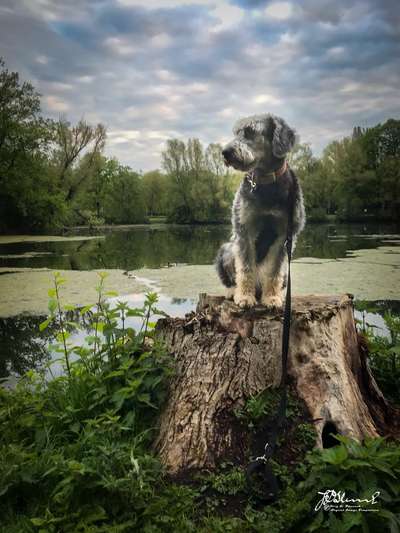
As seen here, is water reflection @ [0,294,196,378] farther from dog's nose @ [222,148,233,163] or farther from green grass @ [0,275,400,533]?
dog's nose @ [222,148,233,163]


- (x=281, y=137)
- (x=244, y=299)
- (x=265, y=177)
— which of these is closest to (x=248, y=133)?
(x=281, y=137)

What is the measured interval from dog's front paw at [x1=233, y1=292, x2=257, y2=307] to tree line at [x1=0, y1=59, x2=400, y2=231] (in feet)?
33.9

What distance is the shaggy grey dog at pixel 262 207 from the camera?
3.58 metres

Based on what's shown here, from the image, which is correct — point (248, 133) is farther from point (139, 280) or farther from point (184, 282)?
point (139, 280)

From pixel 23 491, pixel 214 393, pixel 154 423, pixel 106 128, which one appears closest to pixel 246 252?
pixel 214 393

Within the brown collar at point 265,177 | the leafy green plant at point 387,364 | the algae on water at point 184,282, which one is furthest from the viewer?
the algae on water at point 184,282

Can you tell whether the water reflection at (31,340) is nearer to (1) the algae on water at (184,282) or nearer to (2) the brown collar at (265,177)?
(1) the algae on water at (184,282)

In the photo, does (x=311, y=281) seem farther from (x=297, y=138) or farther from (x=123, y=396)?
(x=123, y=396)

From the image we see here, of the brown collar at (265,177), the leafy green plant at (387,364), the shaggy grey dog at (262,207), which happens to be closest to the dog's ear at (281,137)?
the shaggy grey dog at (262,207)

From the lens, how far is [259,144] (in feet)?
11.8

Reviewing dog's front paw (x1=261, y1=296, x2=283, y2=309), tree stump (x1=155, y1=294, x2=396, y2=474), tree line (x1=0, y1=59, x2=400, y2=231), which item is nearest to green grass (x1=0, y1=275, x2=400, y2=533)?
tree stump (x1=155, y1=294, x2=396, y2=474)

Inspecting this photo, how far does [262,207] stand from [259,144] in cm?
55

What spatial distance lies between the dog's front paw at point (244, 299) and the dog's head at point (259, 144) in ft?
3.77

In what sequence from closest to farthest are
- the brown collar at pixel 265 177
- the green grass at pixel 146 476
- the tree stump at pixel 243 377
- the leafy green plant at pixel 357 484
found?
the leafy green plant at pixel 357 484 < the green grass at pixel 146 476 < the tree stump at pixel 243 377 < the brown collar at pixel 265 177
